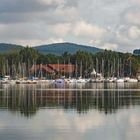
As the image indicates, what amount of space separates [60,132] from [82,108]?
69.5ft

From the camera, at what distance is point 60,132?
36781 millimetres

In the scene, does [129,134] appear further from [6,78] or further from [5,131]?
[6,78]

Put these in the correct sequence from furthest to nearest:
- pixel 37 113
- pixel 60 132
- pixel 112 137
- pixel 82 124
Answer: pixel 37 113
pixel 82 124
pixel 60 132
pixel 112 137

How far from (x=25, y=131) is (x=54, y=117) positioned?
34.9 feet

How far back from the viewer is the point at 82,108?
2279 inches

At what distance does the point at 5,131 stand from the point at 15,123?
5.31 meters

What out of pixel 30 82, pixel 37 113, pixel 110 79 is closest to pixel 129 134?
pixel 37 113

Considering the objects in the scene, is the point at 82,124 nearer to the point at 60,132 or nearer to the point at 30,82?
the point at 60,132

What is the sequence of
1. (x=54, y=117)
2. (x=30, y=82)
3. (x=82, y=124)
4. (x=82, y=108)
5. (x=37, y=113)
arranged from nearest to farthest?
(x=82, y=124) → (x=54, y=117) → (x=37, y=113) → (x=82, y=108) → (x=30, y=82)

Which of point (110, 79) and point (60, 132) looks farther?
point (110, 79)

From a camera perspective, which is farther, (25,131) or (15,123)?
(15,123)

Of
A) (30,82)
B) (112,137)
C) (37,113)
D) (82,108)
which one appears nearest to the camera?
(112,137)

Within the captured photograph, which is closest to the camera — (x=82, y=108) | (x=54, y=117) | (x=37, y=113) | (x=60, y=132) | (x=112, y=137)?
(x=112, y=137)

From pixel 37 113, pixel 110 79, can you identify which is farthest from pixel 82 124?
pixel 110 79
